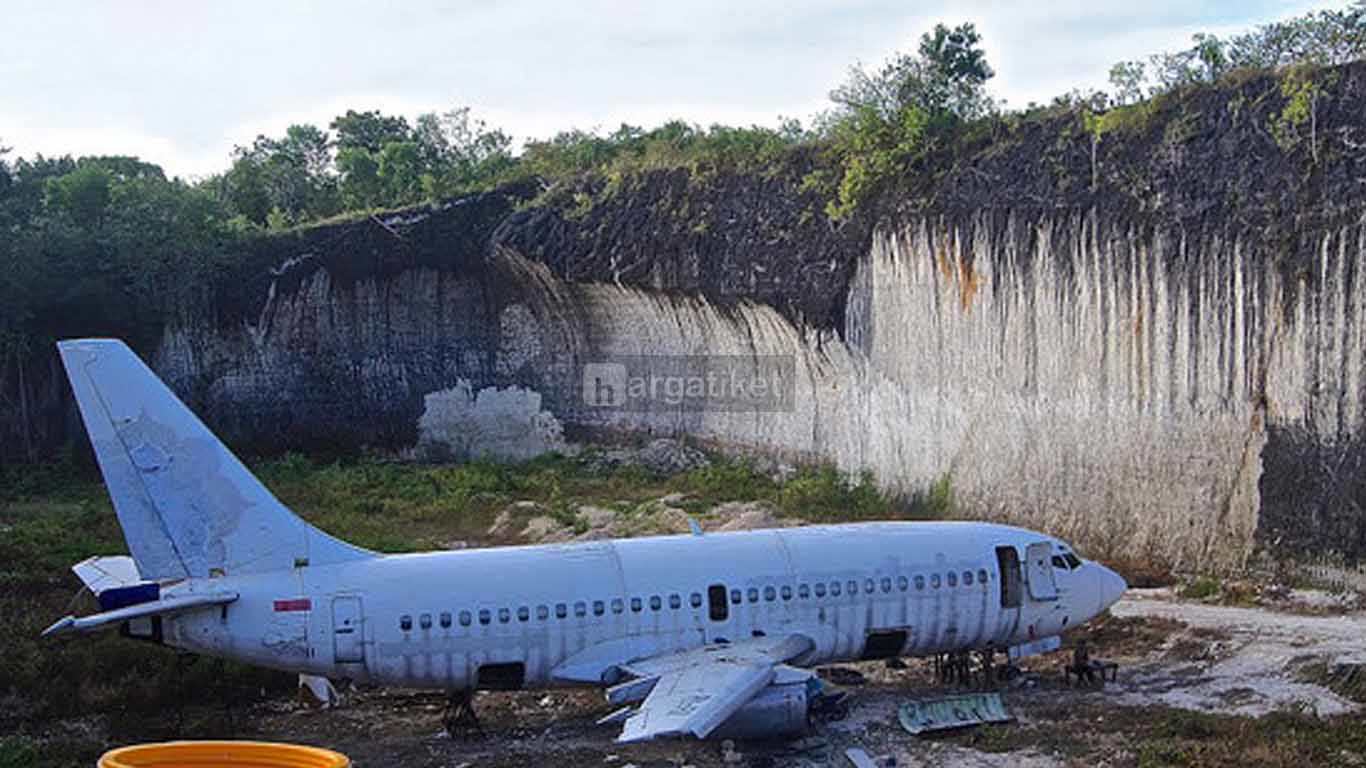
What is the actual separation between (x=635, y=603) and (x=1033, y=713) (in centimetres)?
602

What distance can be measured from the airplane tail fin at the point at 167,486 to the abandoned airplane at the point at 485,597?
0.02 meters

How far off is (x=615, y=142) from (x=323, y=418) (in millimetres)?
15391

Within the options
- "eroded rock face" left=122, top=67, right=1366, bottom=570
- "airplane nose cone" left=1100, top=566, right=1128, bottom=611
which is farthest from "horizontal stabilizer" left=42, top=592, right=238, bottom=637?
"eroded rock face" left=122, top=67, right=1366, bottom=570

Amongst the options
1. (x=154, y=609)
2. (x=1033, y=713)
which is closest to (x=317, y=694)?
(x=154, y=609)

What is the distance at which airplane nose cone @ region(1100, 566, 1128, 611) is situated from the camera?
838 inches

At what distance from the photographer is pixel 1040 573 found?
20.7m

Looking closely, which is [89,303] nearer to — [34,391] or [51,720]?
[34,391]

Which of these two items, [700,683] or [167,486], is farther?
[167,486]

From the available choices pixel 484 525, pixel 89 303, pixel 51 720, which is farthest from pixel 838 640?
pixel 89 303

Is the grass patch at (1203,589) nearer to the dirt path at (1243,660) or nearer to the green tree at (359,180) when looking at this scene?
the dirt path at (1243,660)

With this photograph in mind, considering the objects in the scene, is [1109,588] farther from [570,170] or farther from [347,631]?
[570,170]

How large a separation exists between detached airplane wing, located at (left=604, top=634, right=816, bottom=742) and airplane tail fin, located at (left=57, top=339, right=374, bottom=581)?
5.06 m

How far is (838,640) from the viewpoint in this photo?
19.6 m

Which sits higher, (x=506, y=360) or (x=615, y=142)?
(x=615, y=142)
